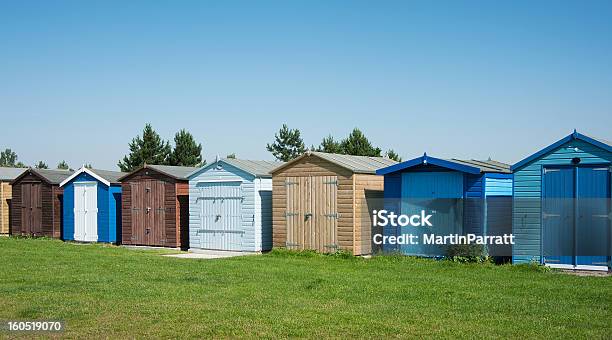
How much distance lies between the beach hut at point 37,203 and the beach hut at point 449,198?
16.4m

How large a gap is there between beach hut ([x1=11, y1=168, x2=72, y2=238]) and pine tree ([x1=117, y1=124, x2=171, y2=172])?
21265 mm

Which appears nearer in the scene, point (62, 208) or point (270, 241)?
point (270, 241)

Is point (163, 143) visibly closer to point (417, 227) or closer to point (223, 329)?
point (417, 227)

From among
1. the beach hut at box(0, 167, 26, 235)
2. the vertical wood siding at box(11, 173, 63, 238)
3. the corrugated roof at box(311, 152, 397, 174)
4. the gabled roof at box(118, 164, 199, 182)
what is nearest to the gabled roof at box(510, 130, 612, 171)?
the corrugated roof at box(311, 152, 397, 174)

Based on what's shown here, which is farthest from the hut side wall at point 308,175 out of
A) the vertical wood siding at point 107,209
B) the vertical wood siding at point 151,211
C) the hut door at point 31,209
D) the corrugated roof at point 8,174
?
the corrugated roof at point 8,174

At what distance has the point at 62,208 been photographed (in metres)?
31.3

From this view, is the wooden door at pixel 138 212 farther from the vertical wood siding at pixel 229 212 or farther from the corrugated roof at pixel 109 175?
the vertical wood siding at pixel 229 212

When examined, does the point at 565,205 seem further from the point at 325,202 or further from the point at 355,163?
the point at 325,202

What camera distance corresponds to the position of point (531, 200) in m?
18.4

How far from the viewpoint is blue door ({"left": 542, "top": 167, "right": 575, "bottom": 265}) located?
17.9m

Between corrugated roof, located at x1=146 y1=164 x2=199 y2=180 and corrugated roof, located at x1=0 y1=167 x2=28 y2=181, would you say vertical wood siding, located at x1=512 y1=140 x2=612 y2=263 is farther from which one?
corrugated roof, located at x1=0 y1=167 x2=28 y2=181

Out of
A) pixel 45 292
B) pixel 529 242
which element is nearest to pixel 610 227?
pixel 529 242

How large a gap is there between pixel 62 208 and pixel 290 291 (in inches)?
789

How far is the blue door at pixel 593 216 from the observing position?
1736 cm
